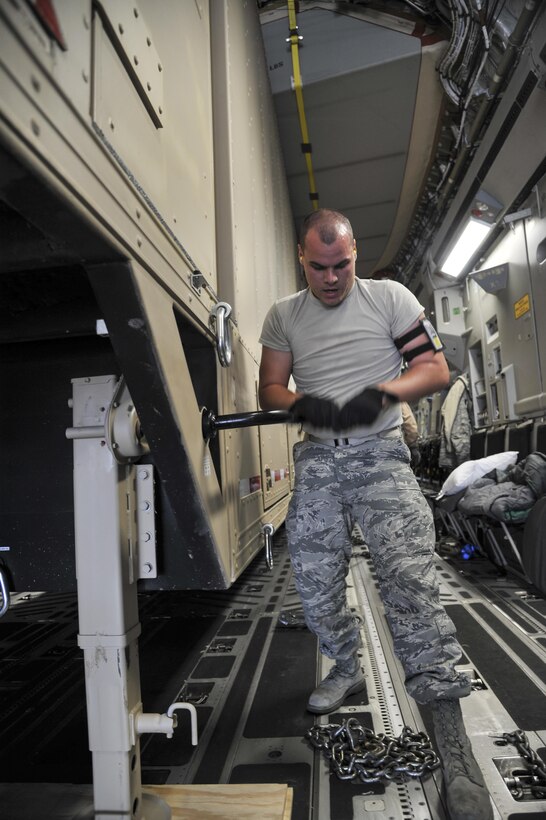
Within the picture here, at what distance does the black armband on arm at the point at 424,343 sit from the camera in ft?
5.99

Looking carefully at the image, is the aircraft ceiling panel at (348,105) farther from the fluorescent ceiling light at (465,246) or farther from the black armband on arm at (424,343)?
the black armband on arm at (424,343)

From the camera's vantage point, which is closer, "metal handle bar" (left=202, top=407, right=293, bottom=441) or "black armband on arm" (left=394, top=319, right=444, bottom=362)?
"metal handle bar" (left=202, top=407, right=293, bottom=441)

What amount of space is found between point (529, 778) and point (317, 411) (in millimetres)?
1154

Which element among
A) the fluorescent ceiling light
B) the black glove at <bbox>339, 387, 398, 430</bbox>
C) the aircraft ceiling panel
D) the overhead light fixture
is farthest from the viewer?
the fluorescent ceiling light

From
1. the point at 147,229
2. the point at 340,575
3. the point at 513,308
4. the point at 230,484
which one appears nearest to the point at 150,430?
the point at 147,229

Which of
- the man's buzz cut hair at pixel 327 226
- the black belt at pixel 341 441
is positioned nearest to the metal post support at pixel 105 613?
the black belt at pixel 341 441

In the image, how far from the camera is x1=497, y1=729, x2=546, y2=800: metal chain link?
53.4 inches

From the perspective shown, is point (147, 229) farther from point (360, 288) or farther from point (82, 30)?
point (360, 288)

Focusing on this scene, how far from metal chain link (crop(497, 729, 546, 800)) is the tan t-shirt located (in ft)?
3.41

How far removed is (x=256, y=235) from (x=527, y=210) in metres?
2.38

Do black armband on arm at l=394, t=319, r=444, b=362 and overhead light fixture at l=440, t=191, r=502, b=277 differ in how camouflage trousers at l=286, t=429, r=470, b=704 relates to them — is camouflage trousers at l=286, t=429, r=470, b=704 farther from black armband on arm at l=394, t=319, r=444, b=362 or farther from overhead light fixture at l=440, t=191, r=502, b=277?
overhead light fixture at l=440, t=191, r=502, b=277

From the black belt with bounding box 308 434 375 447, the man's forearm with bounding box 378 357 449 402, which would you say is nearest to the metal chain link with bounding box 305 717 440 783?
the black belt with bounding box 308 434 375 447

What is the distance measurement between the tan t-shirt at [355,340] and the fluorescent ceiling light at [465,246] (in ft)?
10.4

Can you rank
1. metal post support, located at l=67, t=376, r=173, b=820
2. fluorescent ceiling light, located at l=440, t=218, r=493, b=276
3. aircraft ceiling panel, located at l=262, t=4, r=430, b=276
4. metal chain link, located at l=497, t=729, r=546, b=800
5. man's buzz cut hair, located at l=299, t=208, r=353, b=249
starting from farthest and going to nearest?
fluorescent ceiling light, located at l=440, t=218, r=493, b=276 < aircraft ceiling panel, located at l=262, t=4, r=430, b=276 < man's buzz cut hair, located at l=299, t=208, r=353, b=249 < metal chain link, located at l=497, t=729, r=546, b=800 < metal post support, located at l=67, t=376, r=173, b=820
